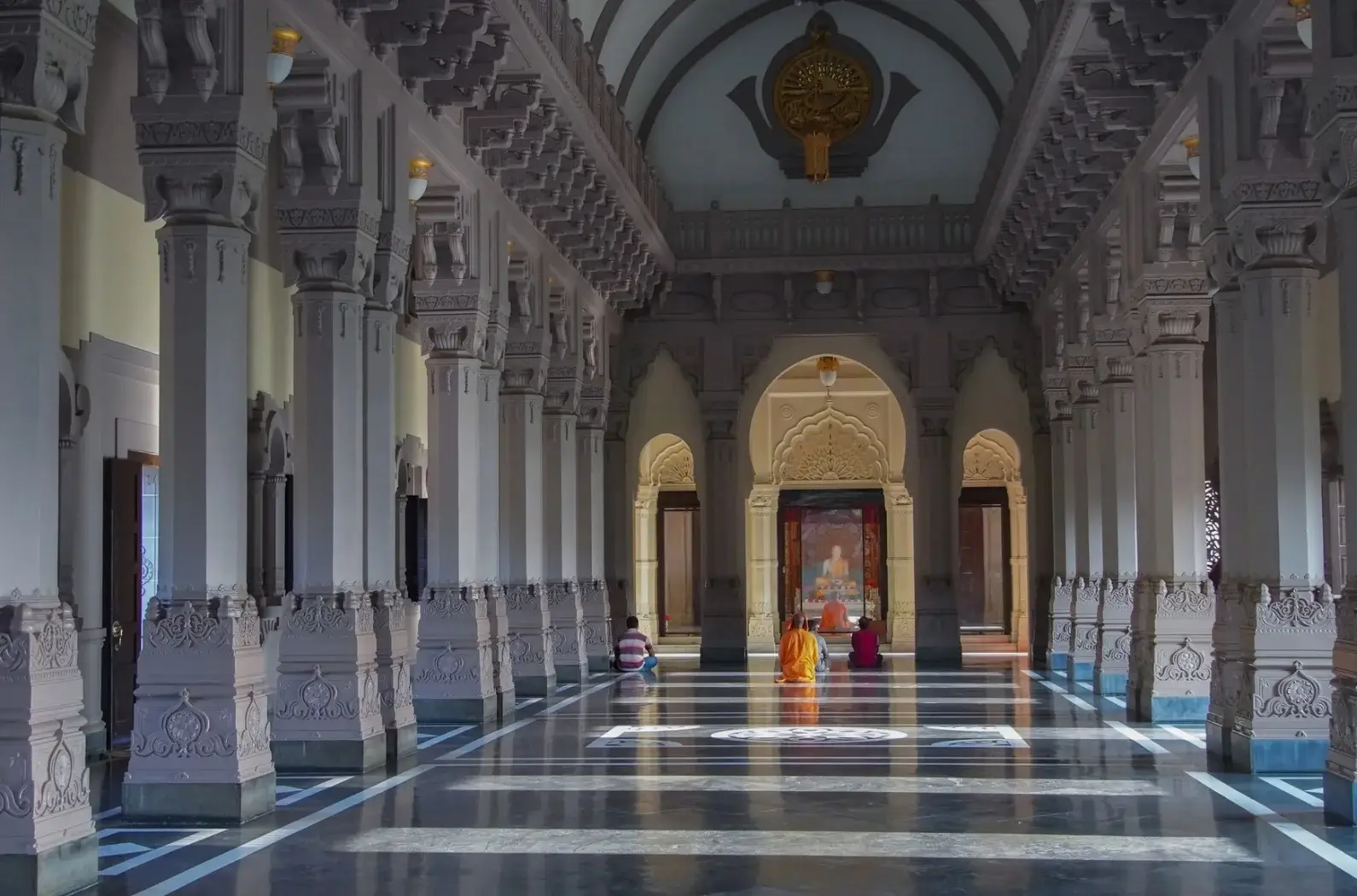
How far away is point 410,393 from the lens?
1841 centimetres

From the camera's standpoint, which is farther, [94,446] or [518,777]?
[94,446]

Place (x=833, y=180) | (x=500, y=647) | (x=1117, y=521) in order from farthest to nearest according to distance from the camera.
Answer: (x=833, y=180), (x=1117, y=521), (x=500, y=647)

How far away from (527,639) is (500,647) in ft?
7.23

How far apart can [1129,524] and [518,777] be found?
8.36 m

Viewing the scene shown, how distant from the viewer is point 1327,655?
33.5ft

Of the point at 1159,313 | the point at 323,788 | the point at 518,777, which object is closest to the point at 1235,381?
the point at 1159,313

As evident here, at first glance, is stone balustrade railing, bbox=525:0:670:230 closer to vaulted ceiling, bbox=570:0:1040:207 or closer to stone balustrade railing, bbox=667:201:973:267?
stone balustrade railing, bbox=667:201:973:267

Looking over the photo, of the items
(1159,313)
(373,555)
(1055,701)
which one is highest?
(1159,313)

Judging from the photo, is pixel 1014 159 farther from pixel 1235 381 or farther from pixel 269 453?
pixel 269 453

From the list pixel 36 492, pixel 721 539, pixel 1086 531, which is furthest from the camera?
pixel 721 539

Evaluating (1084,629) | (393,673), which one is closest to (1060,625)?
(1084,629)

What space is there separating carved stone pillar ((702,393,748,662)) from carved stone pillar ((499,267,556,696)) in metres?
6.10

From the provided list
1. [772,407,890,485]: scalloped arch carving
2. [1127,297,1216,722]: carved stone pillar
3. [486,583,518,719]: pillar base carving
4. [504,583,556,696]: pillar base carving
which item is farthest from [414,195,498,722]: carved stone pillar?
[772,407,890,485]: scalloped arch carving

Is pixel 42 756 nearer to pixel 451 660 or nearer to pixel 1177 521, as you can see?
pixel 451 660
